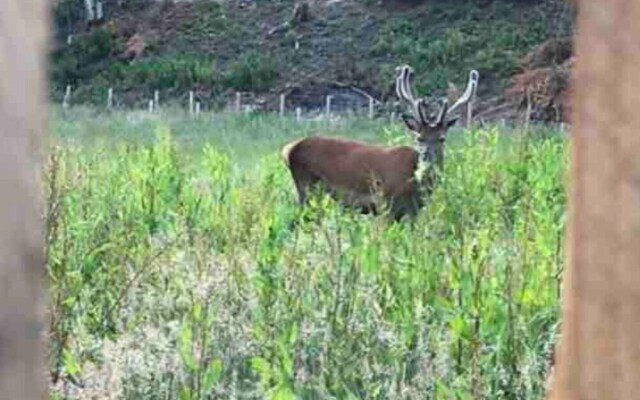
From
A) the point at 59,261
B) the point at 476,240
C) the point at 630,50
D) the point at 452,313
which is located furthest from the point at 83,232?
the point at 630,50

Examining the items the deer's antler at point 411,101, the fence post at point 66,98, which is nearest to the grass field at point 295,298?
the deer's antler at point 411,101

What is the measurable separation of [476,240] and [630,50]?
14.6 feet

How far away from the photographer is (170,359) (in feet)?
13.6

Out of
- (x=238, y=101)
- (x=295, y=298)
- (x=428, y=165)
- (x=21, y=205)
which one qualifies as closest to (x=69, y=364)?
(x=295, y=298)

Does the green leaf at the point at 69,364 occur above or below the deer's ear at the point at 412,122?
above

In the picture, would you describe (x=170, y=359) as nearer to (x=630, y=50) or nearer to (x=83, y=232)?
(x=83, y=232)

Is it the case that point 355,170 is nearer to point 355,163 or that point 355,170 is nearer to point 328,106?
point 355,163

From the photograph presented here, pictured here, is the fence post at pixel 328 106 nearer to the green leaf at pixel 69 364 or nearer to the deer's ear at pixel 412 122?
the deer's ear at pixel 412 122

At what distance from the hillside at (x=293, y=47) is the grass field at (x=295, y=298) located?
16.2 metres

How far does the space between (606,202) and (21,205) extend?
25 cm

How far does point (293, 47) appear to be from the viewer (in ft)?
90.6

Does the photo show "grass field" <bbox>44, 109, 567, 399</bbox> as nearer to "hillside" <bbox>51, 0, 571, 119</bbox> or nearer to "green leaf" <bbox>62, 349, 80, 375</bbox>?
"green leaf" <bbox>62, 349, 80, 375</bbox>

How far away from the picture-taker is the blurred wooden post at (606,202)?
2.05 feet

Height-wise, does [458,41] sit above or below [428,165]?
below
